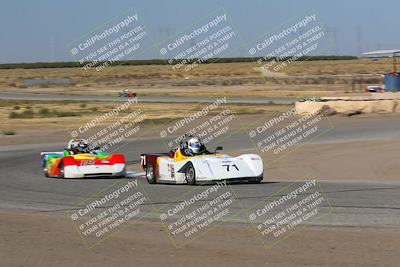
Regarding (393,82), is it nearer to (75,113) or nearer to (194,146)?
(75,113)

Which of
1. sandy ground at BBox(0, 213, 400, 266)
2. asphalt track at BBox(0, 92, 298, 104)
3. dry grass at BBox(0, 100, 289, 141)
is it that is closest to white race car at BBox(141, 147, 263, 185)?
sandy ground at BBox(0, 213, 400, 266)

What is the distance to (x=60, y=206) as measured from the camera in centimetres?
1402

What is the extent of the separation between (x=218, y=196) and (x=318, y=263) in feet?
20.5

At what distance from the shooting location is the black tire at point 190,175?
17219 mm

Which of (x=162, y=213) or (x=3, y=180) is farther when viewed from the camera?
(x=3, y=180)

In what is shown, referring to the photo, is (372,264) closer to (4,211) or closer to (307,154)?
(4,211)

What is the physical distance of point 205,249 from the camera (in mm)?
9477

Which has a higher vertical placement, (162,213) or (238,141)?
(162,213)

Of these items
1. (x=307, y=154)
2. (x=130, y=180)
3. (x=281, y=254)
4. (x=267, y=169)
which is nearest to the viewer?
(x=281, y=254)

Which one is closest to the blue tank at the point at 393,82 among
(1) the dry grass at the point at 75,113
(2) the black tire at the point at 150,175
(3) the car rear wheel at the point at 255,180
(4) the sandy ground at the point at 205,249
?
(1) the dry grass at the point at 75,113

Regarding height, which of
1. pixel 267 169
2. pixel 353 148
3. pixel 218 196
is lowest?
pixel 353 148

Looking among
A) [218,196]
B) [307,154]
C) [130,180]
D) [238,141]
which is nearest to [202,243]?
[218,196]

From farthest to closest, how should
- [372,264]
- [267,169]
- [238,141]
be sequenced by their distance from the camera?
[238,141] → [267,169] → [372,264]

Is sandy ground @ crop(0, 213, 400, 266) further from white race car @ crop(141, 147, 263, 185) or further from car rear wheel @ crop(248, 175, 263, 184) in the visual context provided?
car rear wheel @ crop(248, 175, 263, 184)
